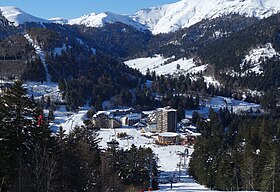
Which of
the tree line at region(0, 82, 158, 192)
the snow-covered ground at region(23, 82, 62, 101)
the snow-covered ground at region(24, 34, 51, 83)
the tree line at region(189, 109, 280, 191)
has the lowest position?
the tree line at region(189, 109, 280, 191)

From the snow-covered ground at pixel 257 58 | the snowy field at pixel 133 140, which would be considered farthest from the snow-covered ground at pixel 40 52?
the snow-covered ground at pixel 257 58

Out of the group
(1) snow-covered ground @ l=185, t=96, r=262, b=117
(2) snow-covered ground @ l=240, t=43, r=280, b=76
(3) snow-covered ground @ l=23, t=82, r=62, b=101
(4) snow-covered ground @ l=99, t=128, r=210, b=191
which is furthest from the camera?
(2) snow-covered ground @ l=240, t=43, r=280, b=76

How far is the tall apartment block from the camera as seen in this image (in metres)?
96.8

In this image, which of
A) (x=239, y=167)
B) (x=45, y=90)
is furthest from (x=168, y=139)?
(x=239, y=167)

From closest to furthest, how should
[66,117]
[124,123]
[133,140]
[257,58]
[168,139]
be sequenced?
[133,140], [168,139], [66,117], [124,123], [257,58]

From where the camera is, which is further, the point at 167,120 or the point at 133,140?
the point at 167,120

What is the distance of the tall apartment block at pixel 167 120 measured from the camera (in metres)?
96.8

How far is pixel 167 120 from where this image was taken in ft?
319

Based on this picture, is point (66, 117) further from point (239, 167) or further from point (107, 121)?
point (239, 167)

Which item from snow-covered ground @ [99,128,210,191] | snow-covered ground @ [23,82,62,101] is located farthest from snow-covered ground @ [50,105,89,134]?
snow-covered ground @ [99,128,210,191]

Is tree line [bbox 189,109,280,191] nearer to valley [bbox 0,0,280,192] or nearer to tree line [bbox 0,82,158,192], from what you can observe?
valley [bbox 0,0,280,192]

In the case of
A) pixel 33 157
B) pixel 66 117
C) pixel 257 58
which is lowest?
pixel 66 117

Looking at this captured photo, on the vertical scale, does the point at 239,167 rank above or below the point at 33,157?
below

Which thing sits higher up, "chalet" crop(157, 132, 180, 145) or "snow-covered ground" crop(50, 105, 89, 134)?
"snow-covered ground" crop(50, 105, 89, 134)
